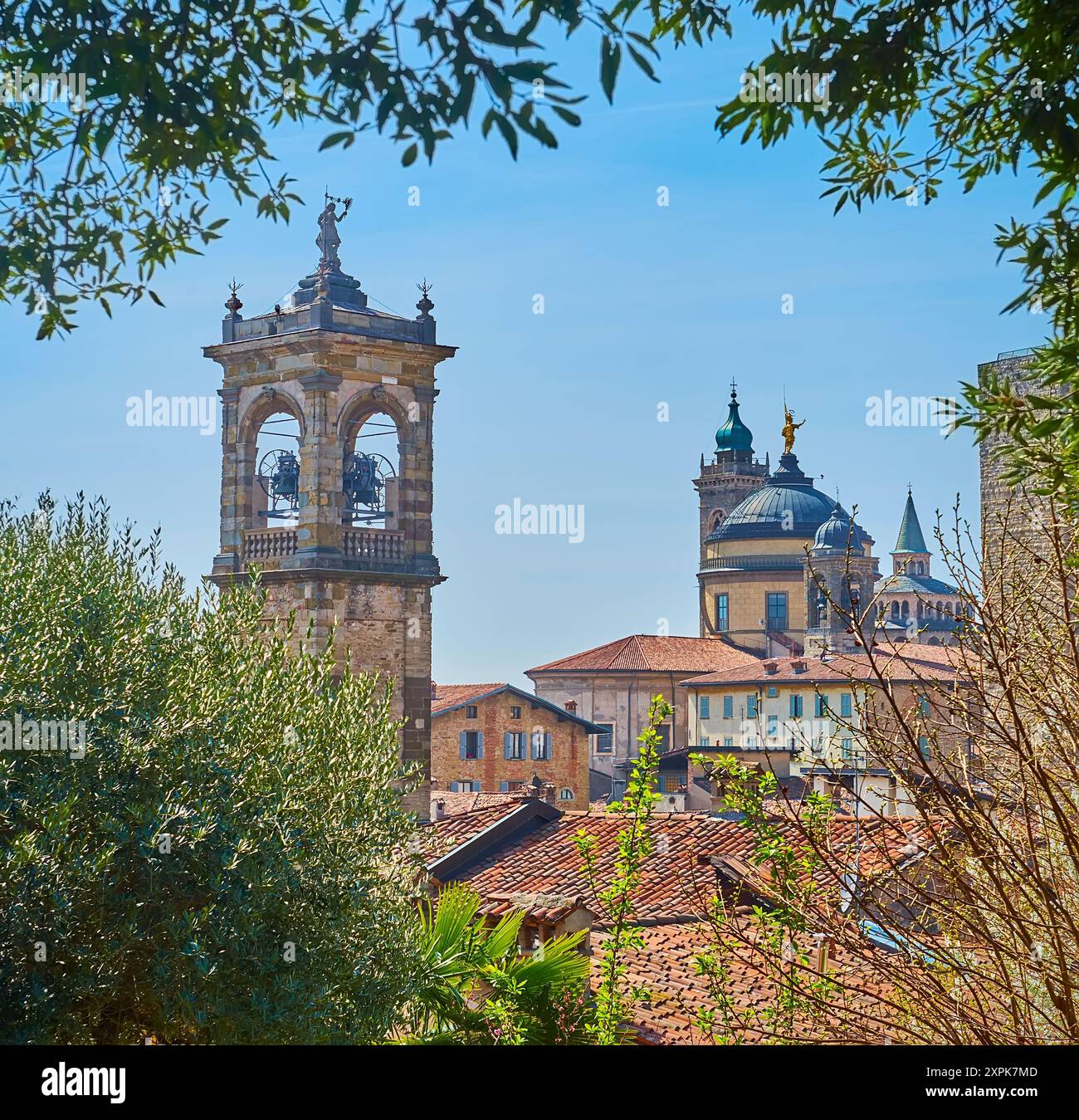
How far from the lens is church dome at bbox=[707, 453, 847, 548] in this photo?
90.4m

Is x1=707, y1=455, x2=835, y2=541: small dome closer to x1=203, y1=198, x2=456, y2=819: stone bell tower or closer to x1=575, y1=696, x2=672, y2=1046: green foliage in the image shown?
x1=203, y1=198, x2=456, y2=819: stone bell tower

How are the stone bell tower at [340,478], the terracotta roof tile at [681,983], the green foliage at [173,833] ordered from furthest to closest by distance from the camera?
the stone bell tower at [340,478], the terracotta roof tile at [681,983], the green foliage at [173,833]

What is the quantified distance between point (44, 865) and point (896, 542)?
13270 centimetres

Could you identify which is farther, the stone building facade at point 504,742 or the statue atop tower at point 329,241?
the stone building facade at point 504,742

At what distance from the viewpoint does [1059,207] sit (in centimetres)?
582

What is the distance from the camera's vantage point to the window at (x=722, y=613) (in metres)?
90.6

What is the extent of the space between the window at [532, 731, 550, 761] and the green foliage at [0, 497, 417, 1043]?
50892 mm

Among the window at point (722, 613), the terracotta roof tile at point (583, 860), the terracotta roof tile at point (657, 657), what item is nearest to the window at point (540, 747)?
the terracotta roof tile at point (657, 657)

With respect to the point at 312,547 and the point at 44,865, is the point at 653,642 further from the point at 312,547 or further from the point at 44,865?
the point at 44,865

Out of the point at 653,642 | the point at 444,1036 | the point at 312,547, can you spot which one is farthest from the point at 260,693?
the point at 653,642

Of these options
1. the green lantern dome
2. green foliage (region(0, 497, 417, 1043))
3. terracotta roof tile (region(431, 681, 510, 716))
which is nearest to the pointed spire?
the green lantern dome

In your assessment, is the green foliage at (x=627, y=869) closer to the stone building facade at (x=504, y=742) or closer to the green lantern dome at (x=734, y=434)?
the stone building facade at (x=504, y=742)

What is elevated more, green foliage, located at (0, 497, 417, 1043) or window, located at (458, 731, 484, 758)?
green foliage, located at (0, 497, 417, 1043)

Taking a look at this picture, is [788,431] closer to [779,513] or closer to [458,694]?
[779,513]
